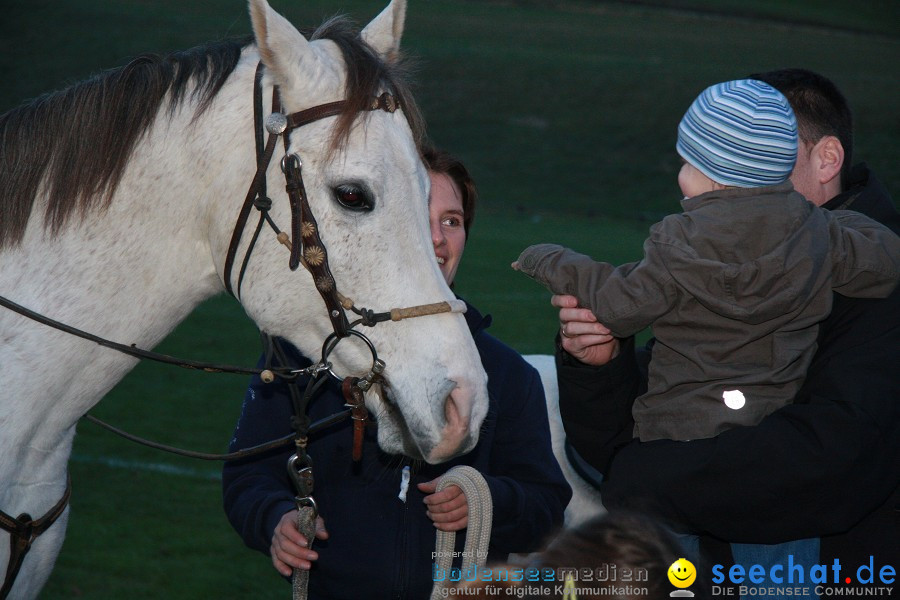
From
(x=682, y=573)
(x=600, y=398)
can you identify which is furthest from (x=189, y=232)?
(x=682, y=573)

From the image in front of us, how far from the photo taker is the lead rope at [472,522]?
2402 mm

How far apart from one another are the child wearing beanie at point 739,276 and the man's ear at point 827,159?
0.67ft

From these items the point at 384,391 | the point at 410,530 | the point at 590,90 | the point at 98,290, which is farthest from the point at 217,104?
the point at 590,90

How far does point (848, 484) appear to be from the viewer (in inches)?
88.7

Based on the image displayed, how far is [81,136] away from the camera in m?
2.63

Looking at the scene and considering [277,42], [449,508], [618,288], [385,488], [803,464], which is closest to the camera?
[803,464]

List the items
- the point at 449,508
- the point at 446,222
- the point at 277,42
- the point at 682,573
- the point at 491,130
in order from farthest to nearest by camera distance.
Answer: the point at 491,130, the point at 446,222, the point at 449,508, the point at 277,42, the point at 682,573

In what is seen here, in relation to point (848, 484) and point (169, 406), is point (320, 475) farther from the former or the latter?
point (169, 406)

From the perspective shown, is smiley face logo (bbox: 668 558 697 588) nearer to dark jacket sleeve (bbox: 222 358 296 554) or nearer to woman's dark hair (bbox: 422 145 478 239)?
dark jacket sleeve (bbox: 222 358 296 554)

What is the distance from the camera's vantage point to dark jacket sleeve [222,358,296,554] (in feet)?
9.41

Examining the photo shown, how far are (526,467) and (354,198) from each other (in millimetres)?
1054

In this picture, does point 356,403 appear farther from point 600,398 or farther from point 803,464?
point 803,464

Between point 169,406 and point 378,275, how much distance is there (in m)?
5.83

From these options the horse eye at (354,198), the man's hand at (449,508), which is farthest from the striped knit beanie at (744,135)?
the man's hand at (449,508)
